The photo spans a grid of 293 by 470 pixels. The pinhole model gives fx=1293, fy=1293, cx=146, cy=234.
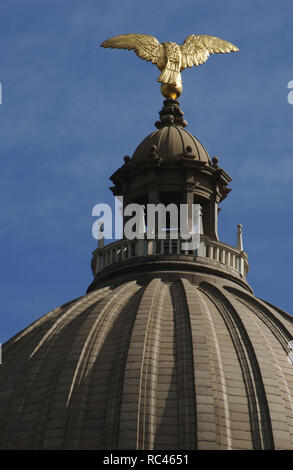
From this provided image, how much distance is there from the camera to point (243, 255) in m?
66.8

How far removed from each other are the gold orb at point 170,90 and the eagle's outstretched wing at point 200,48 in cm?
121

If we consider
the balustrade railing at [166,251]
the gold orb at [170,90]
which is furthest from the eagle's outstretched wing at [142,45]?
the balustrade railing at [166,251]

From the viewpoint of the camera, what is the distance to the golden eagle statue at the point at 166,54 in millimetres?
73000

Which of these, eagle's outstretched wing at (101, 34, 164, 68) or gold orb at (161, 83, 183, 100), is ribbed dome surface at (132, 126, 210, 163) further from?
eagle's outstretched wing at (101, 34, 164, 68)

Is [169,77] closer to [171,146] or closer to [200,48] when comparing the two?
[200,48]

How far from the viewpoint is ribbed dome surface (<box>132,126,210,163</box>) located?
6900cm

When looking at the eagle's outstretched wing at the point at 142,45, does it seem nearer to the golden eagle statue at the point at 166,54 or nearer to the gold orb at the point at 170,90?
the golden eagle statue at the point at 166,54

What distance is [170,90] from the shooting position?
73312 mm
